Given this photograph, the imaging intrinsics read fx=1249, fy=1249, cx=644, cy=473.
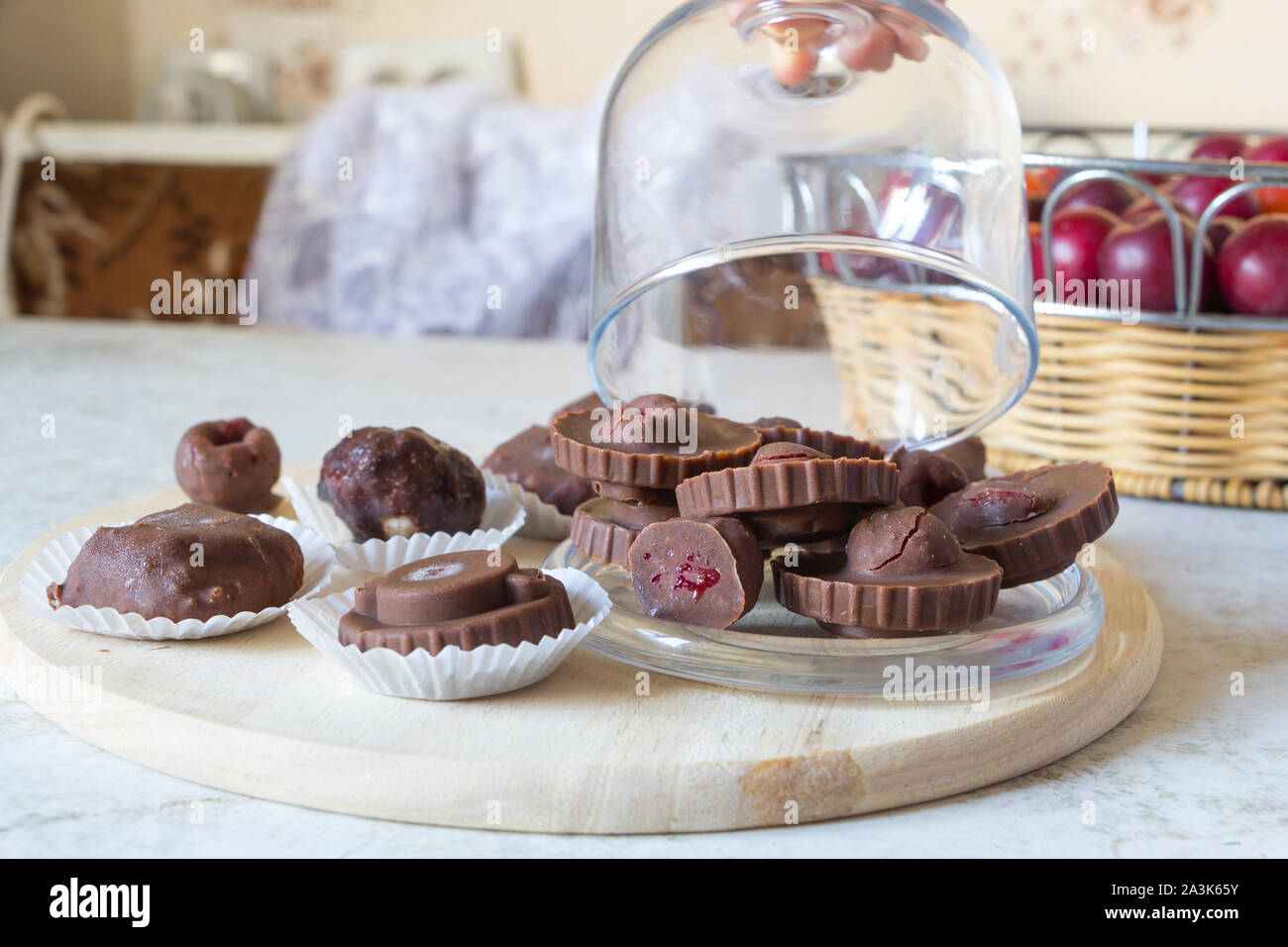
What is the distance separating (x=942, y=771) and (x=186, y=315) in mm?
4299

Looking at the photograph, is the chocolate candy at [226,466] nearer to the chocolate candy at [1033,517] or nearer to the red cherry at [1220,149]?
the chocolate candy at [1033,517]

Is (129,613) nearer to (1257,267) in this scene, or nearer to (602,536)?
(602,536)

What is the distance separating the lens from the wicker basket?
4.37 feet

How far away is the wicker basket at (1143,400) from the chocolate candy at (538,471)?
0.42 meters

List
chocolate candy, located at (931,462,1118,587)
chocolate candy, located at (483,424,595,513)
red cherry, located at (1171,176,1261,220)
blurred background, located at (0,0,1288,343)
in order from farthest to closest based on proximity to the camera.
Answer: blurred background, located at (0,0,1288,343)
red cherry, located at (1171,176,1261,220)
chocolate candy, located at (483,424,595,513)
chocolate candy, located at (931,462,1118,587)

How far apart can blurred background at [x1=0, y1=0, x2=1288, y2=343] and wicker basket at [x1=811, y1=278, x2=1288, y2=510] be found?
78.4 inches

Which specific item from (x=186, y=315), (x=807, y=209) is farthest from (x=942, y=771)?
(x=186, y=315)

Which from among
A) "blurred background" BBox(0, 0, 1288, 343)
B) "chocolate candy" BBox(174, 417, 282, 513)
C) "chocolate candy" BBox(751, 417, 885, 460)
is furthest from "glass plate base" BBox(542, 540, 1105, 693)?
"blurred background" BBox(0, 0, 1288, 343)

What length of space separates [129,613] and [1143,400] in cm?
104

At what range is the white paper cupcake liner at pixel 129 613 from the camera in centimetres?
89

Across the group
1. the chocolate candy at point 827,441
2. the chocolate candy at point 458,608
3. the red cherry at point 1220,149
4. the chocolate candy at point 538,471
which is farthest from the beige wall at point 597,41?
the chocolate candy at point 458,608

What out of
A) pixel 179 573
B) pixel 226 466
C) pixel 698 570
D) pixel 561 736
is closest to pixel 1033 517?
pixel 698 570

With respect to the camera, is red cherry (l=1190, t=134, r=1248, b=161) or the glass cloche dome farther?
red cherry (l=1190, t=134, r=1248, b=161)

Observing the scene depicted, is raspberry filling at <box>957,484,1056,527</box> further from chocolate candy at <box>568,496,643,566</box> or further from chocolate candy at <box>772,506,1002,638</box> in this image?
chocolate candy at <box>568,496,643,566</box>
